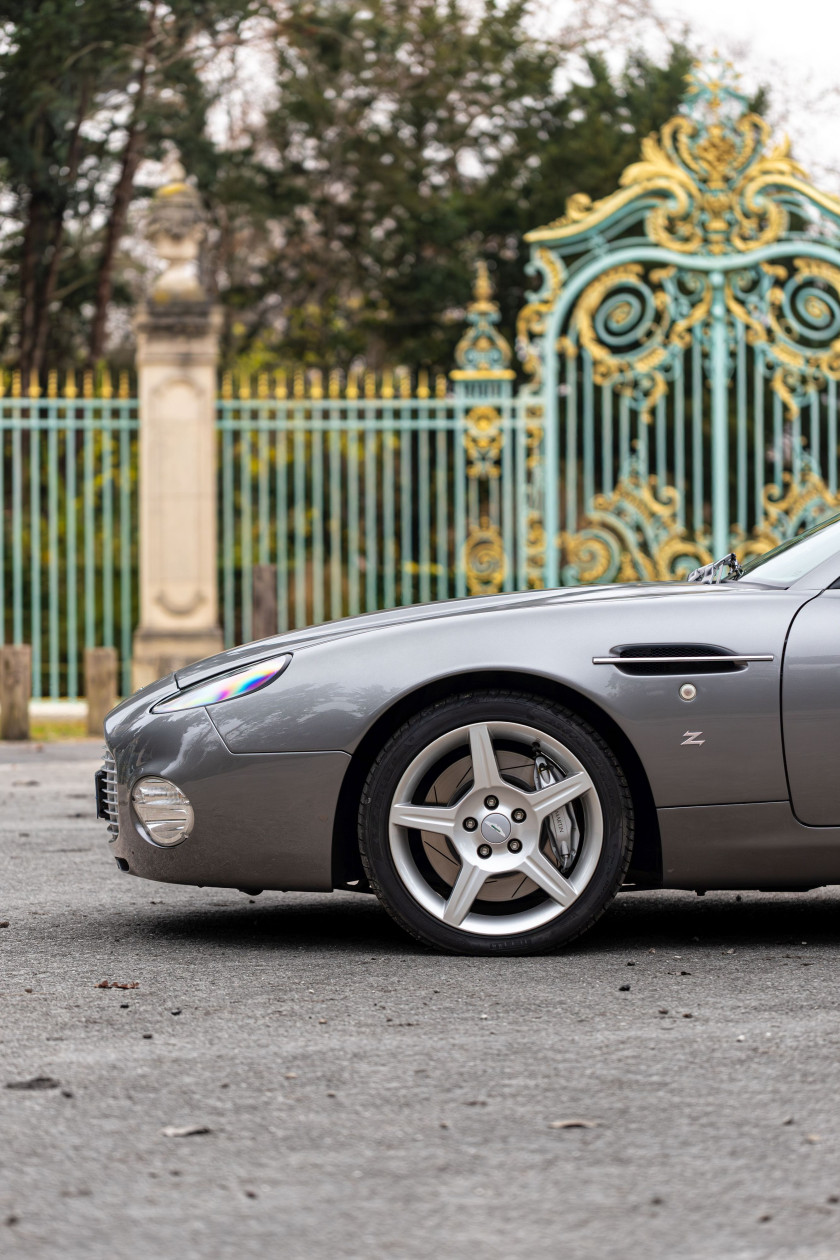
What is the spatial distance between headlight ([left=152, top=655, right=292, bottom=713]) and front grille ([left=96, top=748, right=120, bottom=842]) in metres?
0.25

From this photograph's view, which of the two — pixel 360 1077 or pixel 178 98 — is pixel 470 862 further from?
pixel 178 98

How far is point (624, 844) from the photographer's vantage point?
4.42m

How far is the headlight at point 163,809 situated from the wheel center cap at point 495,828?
79cm

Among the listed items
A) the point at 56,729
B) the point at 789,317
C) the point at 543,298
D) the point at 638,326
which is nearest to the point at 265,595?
the point at 56,729

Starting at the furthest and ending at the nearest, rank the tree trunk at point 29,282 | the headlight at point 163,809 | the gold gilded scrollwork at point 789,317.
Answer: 1. the tree trunk at point 29,282
2. the gold gilded scrollwork at point 789,317
3. the headlight at point 163,809

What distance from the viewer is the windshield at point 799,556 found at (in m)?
4.75

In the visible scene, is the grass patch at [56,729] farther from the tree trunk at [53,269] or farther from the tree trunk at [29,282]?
the tree trunk at [29,282]

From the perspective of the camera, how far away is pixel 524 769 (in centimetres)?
446

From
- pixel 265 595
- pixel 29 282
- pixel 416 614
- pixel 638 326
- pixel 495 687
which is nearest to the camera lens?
pixel 495 687

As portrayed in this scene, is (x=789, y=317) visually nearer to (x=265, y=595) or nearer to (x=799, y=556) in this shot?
(x=265, y=595)

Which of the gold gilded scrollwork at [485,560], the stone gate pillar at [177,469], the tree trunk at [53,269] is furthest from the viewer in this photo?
the tree trunk at [53,269]

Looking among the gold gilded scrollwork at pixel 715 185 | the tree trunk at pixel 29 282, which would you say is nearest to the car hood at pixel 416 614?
the gold gilded scrollwork at pixel 715 185

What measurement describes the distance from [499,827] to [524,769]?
17 centimetres

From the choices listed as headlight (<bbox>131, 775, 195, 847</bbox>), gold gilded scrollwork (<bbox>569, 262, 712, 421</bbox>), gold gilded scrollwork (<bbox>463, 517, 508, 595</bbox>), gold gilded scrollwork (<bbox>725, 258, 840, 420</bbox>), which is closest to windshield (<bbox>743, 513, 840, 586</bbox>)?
headlight (<bbox>131, 775, 195, 847</bbox>)
